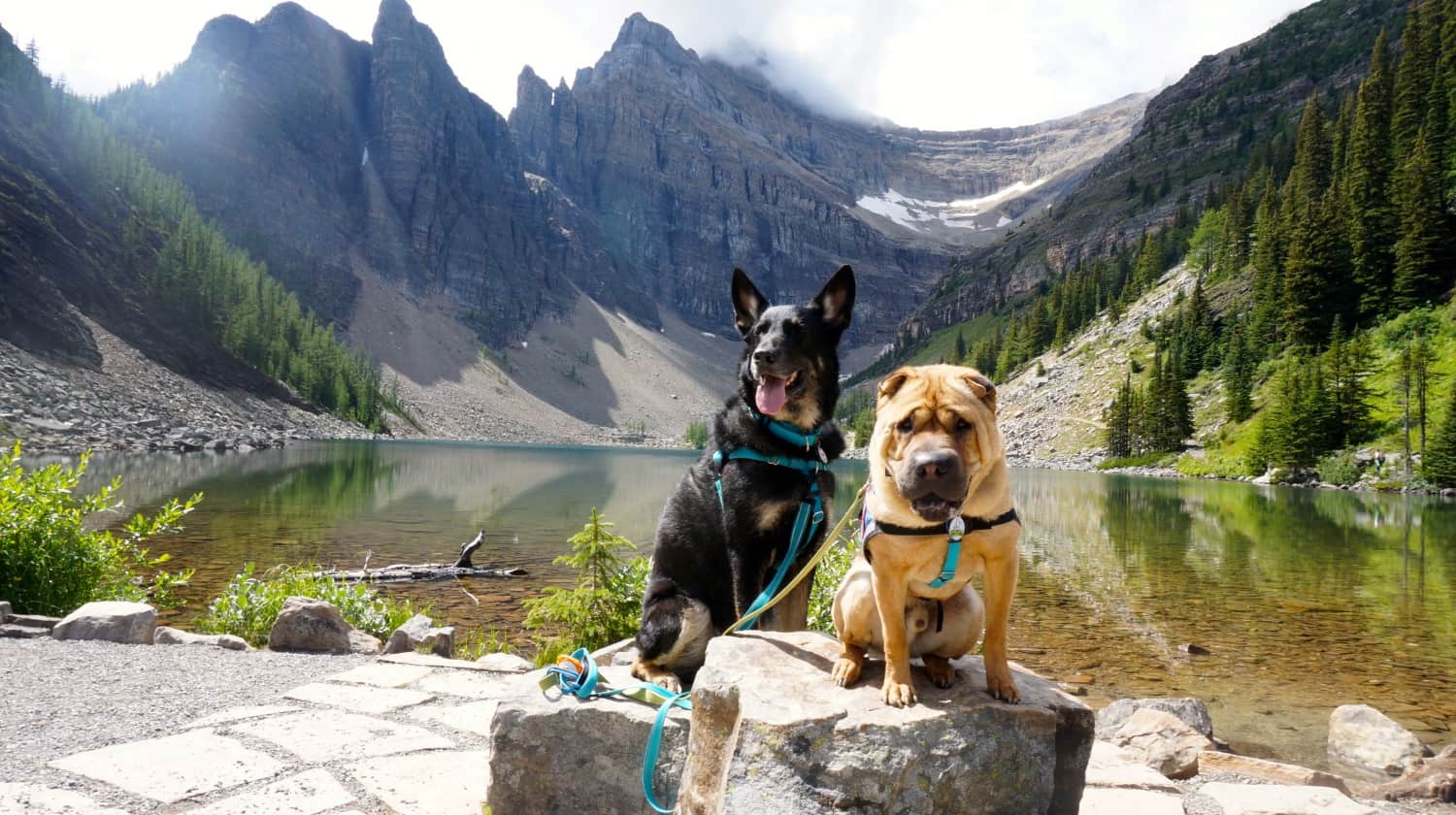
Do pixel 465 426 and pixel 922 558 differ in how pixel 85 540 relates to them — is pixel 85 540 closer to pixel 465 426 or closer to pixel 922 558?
pixel 922 558

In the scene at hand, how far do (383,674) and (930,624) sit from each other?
192 inches

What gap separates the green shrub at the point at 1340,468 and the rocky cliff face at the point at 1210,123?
123530mm

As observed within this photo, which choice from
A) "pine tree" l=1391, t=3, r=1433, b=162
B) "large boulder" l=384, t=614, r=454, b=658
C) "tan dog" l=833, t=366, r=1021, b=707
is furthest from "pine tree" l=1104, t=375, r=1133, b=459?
"tan dog" l=833, t=366, r=1021, b=707

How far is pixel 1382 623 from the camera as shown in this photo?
13758mm

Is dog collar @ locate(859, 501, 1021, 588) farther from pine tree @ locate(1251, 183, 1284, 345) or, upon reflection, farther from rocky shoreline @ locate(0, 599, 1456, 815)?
pine tree @ locate(1251, 183, 1284, 345)

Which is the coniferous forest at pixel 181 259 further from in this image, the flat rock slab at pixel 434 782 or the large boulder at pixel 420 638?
the flat rock slab at pixel 434 782

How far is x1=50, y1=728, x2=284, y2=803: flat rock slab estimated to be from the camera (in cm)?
362

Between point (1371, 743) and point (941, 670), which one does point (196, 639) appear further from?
point (1371, 743)

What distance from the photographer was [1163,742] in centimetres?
673

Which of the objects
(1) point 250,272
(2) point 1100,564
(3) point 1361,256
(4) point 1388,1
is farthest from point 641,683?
(4) point 1388,1

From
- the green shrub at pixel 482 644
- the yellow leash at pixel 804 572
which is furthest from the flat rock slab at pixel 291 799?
the green shrub at pixel 482 644

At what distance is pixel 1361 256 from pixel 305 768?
90.5 m

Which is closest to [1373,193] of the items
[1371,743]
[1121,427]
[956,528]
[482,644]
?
[1121,427]

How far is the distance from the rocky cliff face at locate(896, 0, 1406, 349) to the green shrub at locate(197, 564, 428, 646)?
7148 inches
